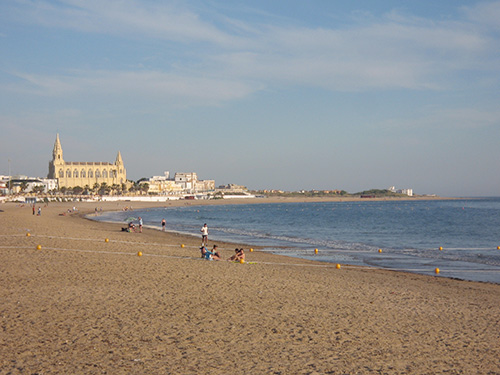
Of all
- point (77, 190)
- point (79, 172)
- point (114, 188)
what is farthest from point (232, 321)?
point (79, 172)

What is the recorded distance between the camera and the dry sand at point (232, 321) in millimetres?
7484

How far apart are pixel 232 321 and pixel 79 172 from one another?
179921 mm

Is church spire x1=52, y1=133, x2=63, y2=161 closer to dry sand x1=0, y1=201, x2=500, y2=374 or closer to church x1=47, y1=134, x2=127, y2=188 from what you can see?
church x1=47, y1=134, x2=127, y2=188

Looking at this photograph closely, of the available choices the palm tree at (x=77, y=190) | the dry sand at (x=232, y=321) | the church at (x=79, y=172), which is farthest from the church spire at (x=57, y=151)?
the dry sand at (x=232, y=321)

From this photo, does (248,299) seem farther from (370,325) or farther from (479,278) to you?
(479,278)

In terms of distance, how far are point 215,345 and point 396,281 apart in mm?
10025

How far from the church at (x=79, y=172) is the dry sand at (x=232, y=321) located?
167990 mm

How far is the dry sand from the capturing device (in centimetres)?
748

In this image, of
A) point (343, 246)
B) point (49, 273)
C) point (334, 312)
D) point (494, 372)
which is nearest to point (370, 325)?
point (334, 312)

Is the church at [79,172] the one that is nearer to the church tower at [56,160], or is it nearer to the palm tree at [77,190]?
the church tower at [56,160]

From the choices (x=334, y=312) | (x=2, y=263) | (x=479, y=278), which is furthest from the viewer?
(x=479, y=278)

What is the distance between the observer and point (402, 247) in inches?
1204

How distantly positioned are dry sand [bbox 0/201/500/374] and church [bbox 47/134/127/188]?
168 metres

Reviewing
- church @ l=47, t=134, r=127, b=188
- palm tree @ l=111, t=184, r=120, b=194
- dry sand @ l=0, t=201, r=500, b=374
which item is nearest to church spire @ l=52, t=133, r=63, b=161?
church @ l=47, t=134, r=127, b=188
